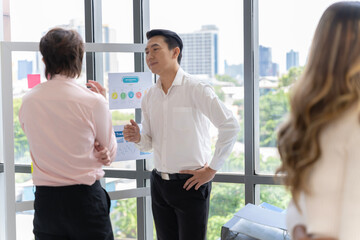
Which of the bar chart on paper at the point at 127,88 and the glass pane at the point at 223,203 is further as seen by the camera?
the glass pane at the point at 223,203

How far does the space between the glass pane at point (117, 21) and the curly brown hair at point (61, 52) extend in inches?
50.3

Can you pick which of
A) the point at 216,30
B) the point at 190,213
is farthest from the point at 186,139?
the point at 216,30

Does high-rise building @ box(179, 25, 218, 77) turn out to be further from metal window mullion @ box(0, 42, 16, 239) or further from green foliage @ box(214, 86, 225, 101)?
metal window mullion @ box(0, 42, 16, 239)

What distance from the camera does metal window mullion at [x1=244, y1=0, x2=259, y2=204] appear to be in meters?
2.96

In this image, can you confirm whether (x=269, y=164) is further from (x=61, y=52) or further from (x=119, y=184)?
(x=61, y=52)

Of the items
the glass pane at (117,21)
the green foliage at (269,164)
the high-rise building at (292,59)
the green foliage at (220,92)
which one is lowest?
the green foliage at (269,164)

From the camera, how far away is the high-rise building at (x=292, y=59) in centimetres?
294

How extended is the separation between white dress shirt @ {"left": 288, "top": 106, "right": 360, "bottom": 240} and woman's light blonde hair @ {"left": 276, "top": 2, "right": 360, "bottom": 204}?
19 millimetres

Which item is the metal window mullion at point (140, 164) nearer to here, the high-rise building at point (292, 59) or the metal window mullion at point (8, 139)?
the metal window mullion at point (8, 139)

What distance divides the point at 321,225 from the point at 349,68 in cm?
36

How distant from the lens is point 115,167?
3.32m

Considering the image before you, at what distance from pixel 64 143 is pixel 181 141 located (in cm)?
76

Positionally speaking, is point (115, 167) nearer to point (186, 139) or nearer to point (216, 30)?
point (186, 139)

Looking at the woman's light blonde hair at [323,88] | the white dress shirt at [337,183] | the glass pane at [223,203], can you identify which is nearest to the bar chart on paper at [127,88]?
the glass pane at [223,203]
